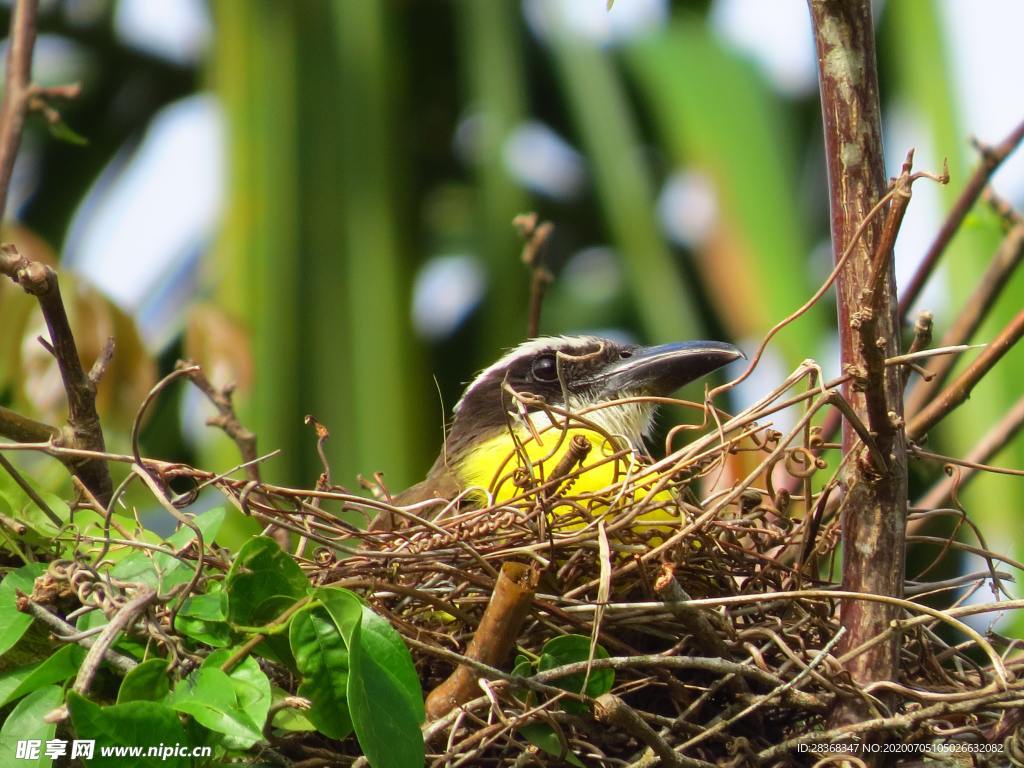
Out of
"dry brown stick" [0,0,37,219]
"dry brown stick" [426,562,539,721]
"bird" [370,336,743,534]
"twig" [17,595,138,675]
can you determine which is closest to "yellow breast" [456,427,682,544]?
"dry brown stick" [426,562,539,721]

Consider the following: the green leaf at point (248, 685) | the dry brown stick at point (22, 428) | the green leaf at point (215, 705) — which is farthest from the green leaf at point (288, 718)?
the dry brown stick at point (22, 428)

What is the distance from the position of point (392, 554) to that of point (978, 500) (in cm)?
379

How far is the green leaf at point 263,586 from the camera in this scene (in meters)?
2.77

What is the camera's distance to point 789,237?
24.7 ft

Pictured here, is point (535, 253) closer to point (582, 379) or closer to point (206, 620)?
point (582, 379)

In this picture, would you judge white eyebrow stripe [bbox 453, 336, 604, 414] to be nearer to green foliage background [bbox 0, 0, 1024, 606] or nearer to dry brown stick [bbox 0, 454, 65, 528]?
green foliage background [bbox 0, 0, 1024, 606]

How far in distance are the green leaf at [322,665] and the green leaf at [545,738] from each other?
419mm

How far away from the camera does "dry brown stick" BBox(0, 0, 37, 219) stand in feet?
14.3

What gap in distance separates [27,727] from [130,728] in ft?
1.07

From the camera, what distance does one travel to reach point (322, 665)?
2725 mm

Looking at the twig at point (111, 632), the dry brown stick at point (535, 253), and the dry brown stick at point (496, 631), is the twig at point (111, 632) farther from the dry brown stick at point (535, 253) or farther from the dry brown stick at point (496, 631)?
the dry brown stick at point (535, 253)

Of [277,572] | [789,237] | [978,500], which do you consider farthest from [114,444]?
[789,237]

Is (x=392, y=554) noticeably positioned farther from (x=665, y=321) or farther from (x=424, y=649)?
(x=665, y=321)

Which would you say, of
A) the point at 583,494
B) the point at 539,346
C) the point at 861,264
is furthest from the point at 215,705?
Result: the point at 539,346
